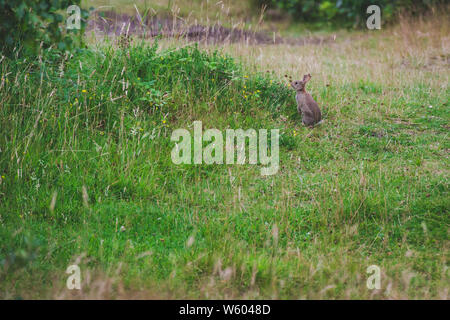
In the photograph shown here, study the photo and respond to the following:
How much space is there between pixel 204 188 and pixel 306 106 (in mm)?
2049

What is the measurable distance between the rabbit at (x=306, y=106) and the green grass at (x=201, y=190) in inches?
5.9

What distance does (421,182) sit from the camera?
4.80m

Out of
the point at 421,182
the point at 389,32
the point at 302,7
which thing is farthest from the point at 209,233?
the point at 302,7

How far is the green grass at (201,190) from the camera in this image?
3465mm

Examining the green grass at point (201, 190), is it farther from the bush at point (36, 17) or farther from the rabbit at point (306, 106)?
the bush at point (36, 17)

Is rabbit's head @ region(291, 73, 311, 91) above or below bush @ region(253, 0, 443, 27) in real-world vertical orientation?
below

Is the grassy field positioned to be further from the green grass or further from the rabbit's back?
the rabbit's back

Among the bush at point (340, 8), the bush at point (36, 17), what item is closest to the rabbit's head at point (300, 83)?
the bush at point (36, 17)

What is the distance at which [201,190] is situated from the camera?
185 inches

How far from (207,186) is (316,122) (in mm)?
2128

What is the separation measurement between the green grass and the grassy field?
0.06 feet

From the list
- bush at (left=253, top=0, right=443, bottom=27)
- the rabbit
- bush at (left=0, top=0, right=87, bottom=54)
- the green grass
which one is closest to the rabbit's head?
the rabbit

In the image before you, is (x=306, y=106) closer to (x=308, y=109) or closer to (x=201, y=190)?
(x=308, y=109)

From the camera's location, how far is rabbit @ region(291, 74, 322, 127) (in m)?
6.02
